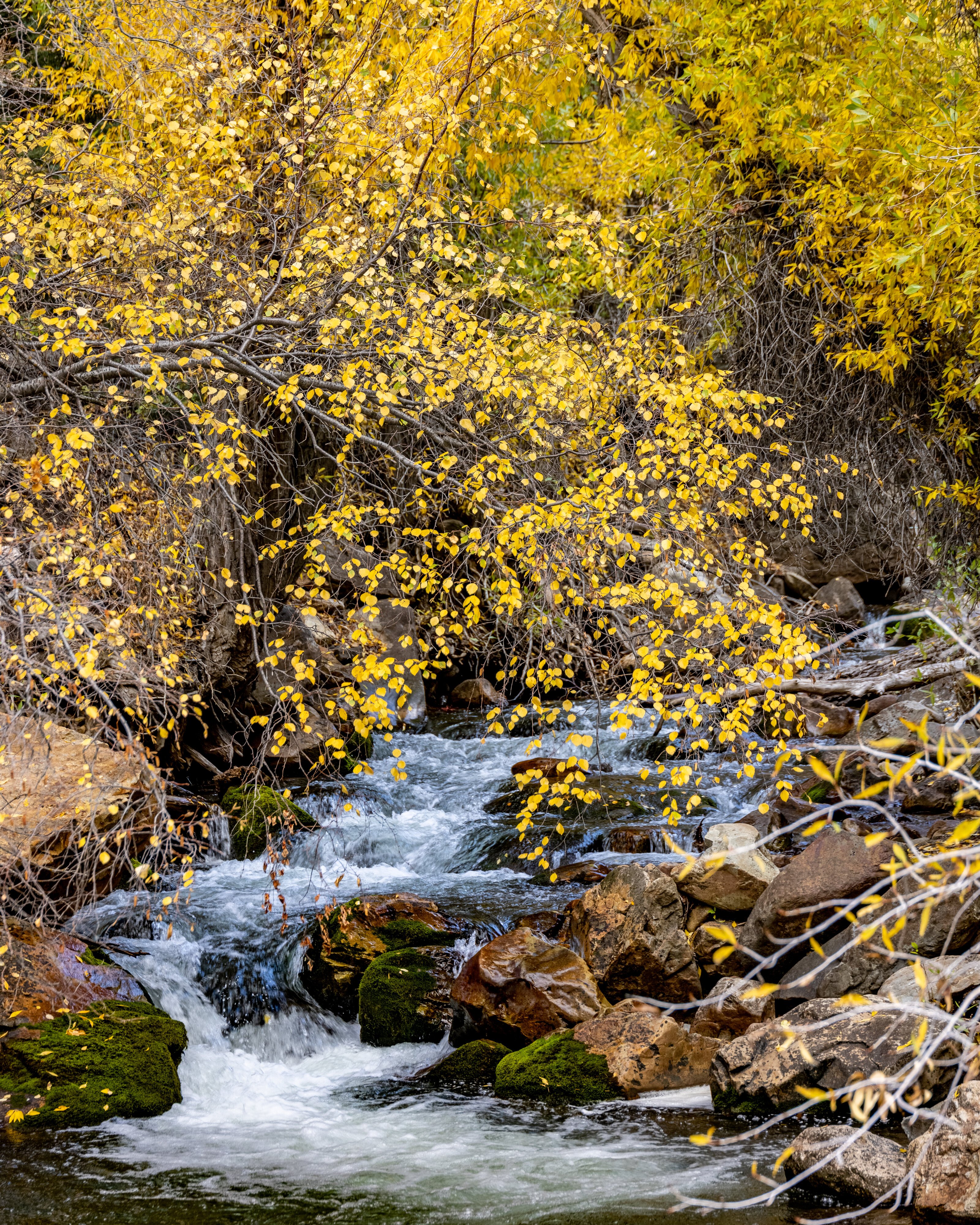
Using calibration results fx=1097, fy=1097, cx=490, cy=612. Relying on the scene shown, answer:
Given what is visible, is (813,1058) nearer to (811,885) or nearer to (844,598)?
(811,885)

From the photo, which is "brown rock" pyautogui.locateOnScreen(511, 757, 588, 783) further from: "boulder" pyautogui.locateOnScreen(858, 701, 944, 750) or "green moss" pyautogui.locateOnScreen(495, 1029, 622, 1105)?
"boulder" pyautogui.locateOnScreen(858, 701, 944, 750)

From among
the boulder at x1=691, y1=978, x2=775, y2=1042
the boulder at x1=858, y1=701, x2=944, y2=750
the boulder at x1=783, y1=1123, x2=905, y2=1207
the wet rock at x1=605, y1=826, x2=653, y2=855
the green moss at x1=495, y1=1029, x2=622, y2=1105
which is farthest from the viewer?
the boulder at x1=858, y1=701, x2=944, y2=750

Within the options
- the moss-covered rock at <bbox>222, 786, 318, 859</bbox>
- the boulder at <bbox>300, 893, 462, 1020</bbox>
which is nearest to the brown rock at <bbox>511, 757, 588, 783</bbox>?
the boulder at <bbox>300, 893, 462, 1020</bbox>

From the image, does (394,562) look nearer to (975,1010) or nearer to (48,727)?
(48,727)

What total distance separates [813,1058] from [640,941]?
1946mm

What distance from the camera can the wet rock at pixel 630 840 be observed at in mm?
9914

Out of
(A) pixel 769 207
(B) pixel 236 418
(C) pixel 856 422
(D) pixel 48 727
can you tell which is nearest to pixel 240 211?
(B) pixel 236 418

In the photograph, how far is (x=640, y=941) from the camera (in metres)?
7.58

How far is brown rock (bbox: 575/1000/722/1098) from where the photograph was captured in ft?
22.1

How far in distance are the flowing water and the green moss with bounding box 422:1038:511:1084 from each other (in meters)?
0.16

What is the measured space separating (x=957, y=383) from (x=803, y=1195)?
23.0ft

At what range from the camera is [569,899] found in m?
8.92

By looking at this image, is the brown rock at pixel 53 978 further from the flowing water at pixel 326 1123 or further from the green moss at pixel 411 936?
the green moss at pixel 411 936

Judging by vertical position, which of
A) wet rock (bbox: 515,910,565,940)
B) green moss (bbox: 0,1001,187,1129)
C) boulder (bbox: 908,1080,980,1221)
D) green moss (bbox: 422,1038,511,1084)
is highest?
boulder (bbox: 908,1080,980,1221)
